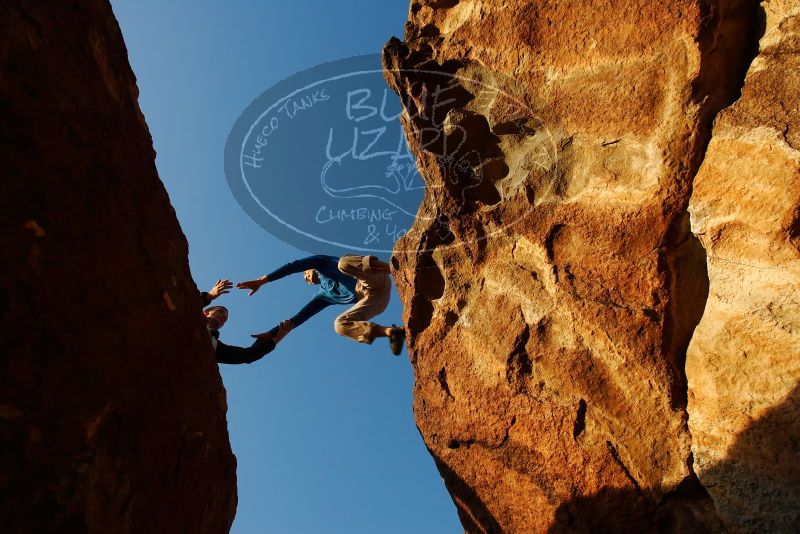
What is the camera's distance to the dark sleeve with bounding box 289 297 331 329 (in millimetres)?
6680

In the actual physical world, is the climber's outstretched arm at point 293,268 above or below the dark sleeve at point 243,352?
above

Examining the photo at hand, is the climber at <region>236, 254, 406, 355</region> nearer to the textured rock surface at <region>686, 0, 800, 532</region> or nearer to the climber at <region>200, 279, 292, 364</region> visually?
the climber at <region>200, 279, 292, 364</region>

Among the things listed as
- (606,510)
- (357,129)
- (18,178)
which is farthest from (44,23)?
(606,510)

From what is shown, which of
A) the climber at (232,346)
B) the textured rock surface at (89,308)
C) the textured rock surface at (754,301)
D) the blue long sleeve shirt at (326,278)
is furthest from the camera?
the blue long sleeve shirt at (326,278)

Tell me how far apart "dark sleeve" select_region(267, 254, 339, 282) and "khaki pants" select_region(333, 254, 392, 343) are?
0.17 meters

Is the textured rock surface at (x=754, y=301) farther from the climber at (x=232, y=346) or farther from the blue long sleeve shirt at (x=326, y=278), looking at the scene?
the climber at (x=232, y=346)

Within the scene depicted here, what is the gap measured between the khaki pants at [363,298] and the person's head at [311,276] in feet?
1.21

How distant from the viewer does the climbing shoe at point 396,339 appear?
6.33 meters

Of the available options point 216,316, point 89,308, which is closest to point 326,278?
point 216,316

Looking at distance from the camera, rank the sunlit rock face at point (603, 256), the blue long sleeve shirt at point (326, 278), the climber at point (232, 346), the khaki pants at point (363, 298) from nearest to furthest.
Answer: the sunlit rock face at point (603, 256) < the climber at point (232, 346) < the khaki pants at point (363, 298) < the blue long sleeve shirt at point (326, 278)

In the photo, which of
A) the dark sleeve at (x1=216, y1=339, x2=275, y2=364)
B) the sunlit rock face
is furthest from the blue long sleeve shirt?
the sunlit rock face

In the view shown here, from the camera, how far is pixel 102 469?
3.38 metres

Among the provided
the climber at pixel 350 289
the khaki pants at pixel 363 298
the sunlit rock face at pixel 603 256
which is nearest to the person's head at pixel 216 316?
the climber at pixel 350 289

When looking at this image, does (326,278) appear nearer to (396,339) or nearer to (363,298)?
(363,298)
